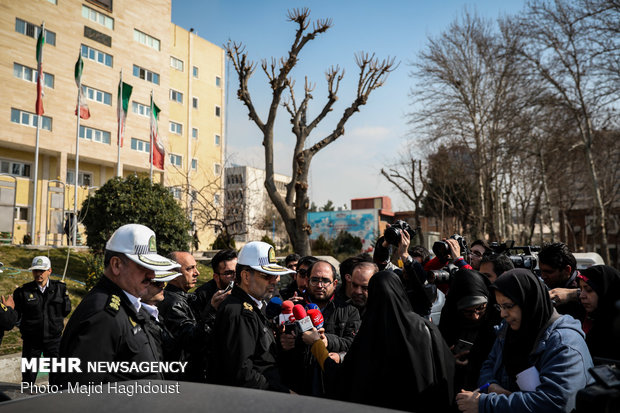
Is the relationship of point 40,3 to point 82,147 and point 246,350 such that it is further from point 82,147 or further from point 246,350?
point 246,350

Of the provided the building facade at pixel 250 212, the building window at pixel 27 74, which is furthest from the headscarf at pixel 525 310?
the building window at pixel 27 74

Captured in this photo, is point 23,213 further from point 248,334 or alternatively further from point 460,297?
point 460,297

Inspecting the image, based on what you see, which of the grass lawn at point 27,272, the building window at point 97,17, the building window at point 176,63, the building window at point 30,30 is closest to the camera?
the grass lawn at point 27,272

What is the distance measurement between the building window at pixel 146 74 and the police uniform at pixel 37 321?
33.9 metres

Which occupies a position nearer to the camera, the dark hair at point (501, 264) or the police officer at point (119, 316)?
the police officer at point (119, 316)

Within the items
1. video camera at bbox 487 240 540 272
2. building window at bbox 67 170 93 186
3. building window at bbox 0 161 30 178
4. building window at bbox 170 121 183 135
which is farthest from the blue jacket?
building window at bbox 170 121 183 135

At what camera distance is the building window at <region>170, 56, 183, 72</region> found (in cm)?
4259

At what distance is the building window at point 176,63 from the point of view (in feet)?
140

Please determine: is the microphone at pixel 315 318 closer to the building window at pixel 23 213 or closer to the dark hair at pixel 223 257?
the dark hair at pixel 223 257

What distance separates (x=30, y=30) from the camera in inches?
1181

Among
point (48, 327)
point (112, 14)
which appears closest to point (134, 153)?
point (112, 14)

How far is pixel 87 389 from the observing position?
1783mm

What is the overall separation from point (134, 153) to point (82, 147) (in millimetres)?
4351

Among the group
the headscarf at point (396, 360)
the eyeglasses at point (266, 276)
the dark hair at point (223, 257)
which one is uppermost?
the dark hair at point (223, 257)
